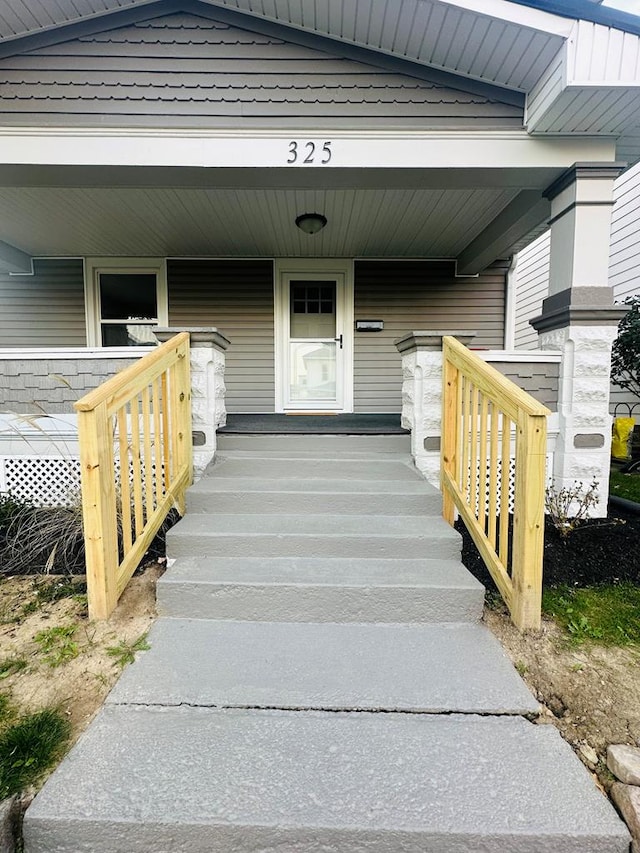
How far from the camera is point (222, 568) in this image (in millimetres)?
2154

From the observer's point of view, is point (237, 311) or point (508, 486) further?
point (237, 311)

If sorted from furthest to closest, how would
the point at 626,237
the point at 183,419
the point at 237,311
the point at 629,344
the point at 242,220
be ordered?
1. the point at 626,237
2. the point at 237,311
3. the point at 629,344
4. the point at 242,220
5. the point at 183,419

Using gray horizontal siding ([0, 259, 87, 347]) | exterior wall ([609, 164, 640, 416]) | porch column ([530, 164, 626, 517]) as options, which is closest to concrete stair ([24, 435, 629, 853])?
porch column ([530, 164, 626, 517])

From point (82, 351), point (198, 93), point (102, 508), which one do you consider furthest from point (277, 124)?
point (102, 508)

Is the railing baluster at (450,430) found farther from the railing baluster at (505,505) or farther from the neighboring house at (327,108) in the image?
the neighboring house at (327,108)

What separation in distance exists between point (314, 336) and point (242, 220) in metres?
1.59

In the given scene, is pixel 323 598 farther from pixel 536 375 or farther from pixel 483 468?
pixel 536 375

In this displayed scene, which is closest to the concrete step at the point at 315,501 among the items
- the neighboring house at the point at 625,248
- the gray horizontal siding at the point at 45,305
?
the neighboring house at the point at 625,248

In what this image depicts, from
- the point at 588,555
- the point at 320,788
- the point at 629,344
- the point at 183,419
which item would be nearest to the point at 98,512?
the point at 183,419

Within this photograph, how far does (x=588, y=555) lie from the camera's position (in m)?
2.67

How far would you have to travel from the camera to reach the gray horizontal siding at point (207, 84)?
314cm

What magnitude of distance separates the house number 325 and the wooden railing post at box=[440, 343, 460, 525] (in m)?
1.77

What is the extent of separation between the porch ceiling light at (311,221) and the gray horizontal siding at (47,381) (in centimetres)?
237

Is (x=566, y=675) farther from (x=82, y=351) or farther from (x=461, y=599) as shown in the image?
(x=82, y=351)
